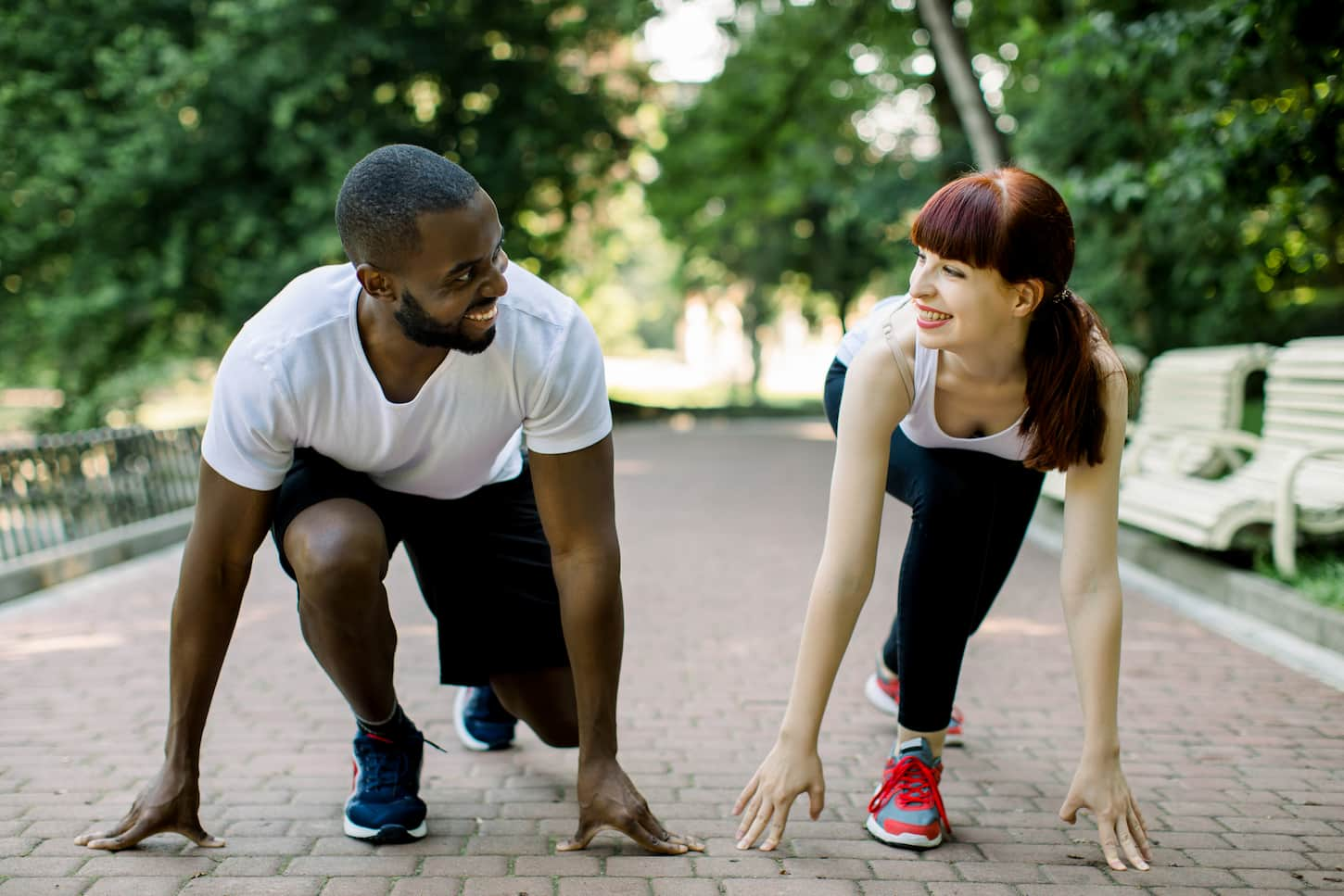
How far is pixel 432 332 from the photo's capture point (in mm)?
2559

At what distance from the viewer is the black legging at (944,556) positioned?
2.96 metres

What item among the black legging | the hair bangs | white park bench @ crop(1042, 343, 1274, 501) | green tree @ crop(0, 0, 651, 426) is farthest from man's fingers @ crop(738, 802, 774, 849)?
green tree @ crop(0, 0, 651, 426)

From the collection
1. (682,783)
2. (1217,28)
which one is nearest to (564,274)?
(1217,28)

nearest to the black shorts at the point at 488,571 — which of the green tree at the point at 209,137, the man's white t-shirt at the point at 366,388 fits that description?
the man's white t-shirt at the point at 366,388

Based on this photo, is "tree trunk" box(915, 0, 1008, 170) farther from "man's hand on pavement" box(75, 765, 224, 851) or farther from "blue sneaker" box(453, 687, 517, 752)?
"man's hand on pavement" box(75, 765, 224, 851)

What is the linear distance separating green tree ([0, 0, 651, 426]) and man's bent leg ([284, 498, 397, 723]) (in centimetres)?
1260

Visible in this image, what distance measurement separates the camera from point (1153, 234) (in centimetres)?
1119

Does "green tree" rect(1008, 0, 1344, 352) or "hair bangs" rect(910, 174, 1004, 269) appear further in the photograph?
"green tree" rect(1008, 0, 1344, 352)

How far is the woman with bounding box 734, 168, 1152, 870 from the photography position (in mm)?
2615

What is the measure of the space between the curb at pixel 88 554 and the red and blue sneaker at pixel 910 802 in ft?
14.9

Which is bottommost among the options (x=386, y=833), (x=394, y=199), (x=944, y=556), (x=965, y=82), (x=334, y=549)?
(x=386, y=833)

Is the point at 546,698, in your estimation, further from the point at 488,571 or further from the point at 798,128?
the point at 798,128

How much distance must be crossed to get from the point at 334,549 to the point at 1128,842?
6.08 feet

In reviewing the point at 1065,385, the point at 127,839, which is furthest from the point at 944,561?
the point at 127,839
